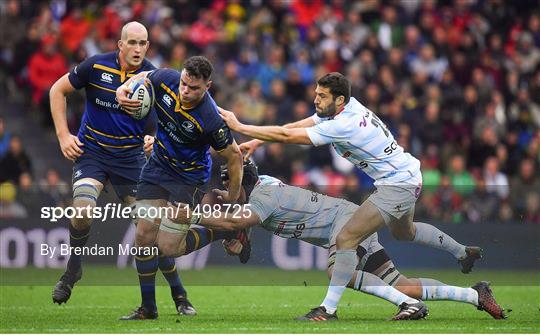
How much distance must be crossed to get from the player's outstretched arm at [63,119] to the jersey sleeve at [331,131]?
242 centimetres

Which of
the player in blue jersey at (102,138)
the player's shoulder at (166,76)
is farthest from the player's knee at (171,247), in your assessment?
the player's shoulder at (166,76)

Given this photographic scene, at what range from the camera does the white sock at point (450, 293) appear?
11.3m

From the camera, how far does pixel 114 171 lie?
12.2 m

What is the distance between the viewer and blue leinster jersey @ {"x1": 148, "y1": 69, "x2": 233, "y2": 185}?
36.2ft

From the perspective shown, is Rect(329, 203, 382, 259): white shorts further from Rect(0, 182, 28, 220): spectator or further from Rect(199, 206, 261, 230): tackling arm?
Rect(0, 182, 28, 220): spectator

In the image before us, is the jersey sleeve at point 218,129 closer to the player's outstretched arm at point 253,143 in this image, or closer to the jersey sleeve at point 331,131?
the jersey sleeve at point 331,131

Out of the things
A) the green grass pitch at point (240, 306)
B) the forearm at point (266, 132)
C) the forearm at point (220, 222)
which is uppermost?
the forearm at point (266, 132)

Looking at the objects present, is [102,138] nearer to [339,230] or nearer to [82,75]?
[82,75]

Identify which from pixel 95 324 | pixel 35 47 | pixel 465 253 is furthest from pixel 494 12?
pixel 95 324

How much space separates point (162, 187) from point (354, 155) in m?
1.85

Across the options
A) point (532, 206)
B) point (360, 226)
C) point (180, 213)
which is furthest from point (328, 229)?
point (532, 206)

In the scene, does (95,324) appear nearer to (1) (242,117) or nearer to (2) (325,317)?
(2) (325,317)

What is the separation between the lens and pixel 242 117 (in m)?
19.4

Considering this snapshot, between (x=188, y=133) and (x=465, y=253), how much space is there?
3.00 metres
